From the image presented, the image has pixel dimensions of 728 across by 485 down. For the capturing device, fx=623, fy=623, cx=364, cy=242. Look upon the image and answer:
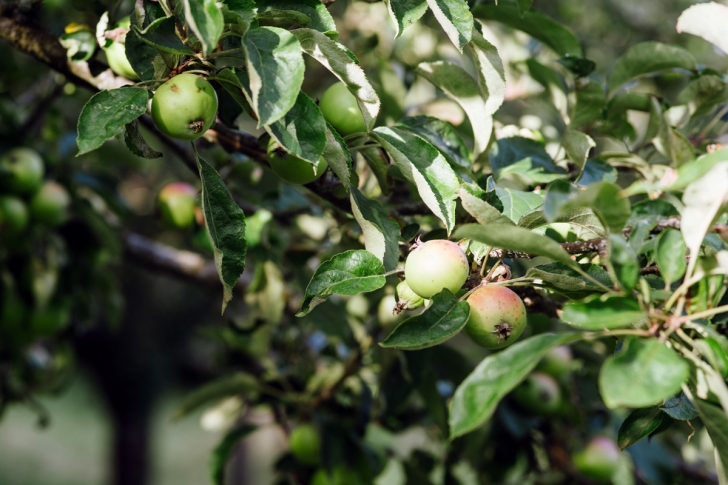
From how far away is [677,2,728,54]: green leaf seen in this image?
0.94 m

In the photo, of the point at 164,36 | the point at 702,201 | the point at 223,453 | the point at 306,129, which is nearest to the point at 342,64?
the point at 306,129

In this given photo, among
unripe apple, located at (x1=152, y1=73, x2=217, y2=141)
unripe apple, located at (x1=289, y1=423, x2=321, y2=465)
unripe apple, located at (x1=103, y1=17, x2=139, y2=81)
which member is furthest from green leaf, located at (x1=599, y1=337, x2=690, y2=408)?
unripe apple, located at (x1=289, y1=423, x2=321, y2=465)

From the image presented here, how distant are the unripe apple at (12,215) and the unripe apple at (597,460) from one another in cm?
162

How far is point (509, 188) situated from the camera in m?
0.90

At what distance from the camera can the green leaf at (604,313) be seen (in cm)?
62

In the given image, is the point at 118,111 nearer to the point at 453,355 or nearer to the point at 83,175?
the point at 453,355

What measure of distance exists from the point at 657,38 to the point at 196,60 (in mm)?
3129

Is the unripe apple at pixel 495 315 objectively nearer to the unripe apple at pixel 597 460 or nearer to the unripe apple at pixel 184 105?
the unripe apple at pixel 184 105


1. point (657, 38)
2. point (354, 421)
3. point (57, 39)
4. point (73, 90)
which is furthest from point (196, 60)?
point (657, 38)

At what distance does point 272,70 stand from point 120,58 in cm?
42

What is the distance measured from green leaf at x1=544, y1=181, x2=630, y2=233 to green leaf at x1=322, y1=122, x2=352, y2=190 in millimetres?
261

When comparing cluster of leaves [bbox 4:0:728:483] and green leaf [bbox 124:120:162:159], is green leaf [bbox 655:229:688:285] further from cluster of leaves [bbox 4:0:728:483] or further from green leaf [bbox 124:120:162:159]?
green leaf [bbox 124:120:162:159]

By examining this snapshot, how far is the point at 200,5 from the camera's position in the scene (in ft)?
2.04

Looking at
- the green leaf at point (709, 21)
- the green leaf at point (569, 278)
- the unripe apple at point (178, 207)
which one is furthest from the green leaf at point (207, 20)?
the unripe apple at point (178, 207)
